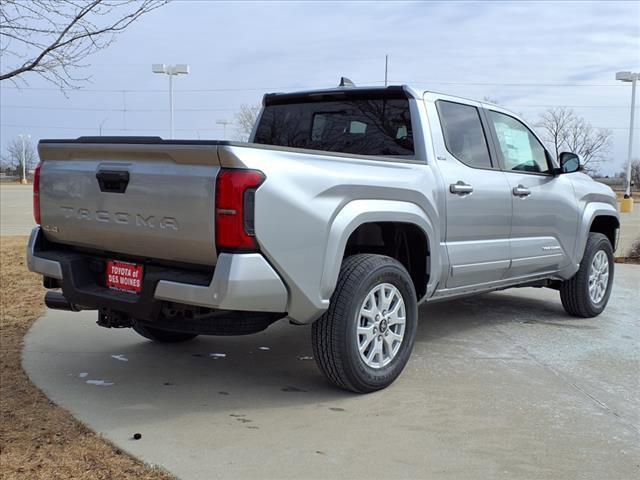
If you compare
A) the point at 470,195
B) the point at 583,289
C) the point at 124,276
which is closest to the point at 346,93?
the point at 470,195

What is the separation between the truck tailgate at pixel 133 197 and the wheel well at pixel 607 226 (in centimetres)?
487

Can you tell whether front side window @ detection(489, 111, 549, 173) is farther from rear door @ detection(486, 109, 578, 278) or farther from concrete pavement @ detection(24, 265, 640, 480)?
concrete pavement @ detection(24, 265, 640, 480)

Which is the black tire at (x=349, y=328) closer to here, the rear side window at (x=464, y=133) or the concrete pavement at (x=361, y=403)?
the concrete pavement at (x=361, y=403)

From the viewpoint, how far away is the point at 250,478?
2.94 metres

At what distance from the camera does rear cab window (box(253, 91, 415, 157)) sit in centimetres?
479

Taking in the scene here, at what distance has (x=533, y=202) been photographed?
18.3 ft

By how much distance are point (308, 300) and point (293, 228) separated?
0.42m

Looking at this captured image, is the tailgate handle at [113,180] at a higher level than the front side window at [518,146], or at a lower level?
lower

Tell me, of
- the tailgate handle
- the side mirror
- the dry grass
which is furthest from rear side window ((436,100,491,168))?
the dry grass

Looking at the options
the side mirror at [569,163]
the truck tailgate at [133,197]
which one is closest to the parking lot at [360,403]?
the truck tailgate at [133,197]

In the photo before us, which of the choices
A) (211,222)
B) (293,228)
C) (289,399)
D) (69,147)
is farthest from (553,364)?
(69,147)

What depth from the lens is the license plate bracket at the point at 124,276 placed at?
3.69 m

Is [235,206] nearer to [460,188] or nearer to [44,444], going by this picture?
[44,444]

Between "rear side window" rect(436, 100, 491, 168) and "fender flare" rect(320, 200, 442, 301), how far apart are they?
77cm
